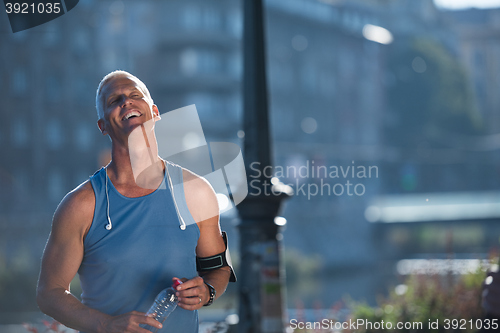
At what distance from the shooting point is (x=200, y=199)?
6.48ft

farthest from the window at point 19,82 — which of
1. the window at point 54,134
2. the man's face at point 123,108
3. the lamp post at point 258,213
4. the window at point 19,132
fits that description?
the man's face at point 123,108

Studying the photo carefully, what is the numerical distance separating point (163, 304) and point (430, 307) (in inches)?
208

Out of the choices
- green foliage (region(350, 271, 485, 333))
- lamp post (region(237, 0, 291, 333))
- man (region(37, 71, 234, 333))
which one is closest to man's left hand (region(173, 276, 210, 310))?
man (region(37, 71, 234, 333))

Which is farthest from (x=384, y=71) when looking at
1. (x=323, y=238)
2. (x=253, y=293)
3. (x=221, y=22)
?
(x=253, y=293)

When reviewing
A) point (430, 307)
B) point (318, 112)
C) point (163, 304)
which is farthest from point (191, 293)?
point (318, 112)

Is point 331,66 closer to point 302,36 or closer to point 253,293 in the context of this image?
point 302,36

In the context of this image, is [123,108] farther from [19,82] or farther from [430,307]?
[19,82]

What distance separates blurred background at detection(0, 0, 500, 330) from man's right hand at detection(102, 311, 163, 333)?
14.2 metres

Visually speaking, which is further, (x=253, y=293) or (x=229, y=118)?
(x=229, y=118)

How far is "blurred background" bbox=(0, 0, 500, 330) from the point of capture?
154ft

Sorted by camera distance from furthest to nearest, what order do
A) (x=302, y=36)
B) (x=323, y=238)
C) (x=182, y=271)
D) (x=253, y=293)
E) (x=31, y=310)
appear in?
(x=302, y=36)
(x=323, y=238)
(x=31, y=310)
(x=253, y=293)
(x=182, y=271)

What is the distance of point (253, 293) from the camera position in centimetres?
450

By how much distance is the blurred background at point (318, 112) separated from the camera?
154ft

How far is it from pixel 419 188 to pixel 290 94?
23879mm
